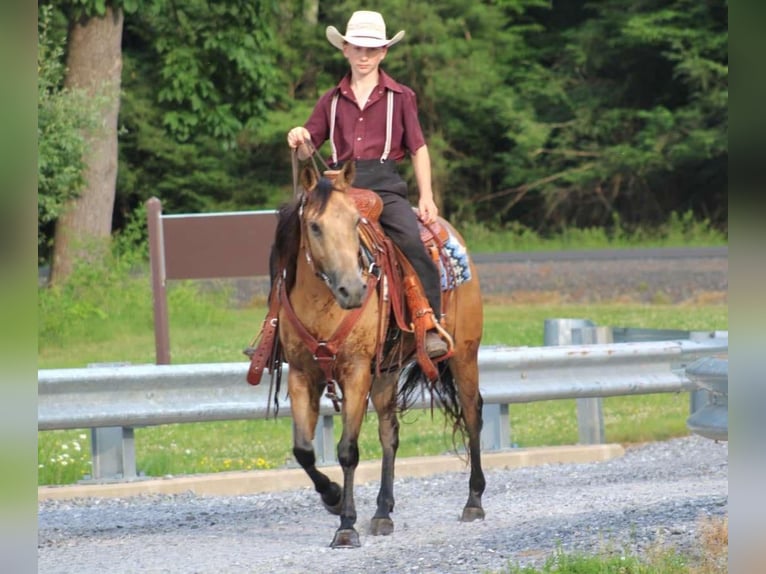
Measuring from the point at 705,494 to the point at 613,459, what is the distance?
2405 millimetres

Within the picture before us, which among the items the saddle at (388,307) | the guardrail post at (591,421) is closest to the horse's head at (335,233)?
the saddle at (388,307)

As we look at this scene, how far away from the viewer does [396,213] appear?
845 centimetres

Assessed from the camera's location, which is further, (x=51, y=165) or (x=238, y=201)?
(x=238, y=201)

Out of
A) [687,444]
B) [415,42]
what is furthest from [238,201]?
[687,444]

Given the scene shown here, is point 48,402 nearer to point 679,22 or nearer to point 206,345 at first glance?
point 206,345

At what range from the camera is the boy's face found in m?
8.31

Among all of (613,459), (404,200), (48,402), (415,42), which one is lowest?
(613,459)

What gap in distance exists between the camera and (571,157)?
37656 millimetres

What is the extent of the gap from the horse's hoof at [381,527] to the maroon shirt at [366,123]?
1987 mm

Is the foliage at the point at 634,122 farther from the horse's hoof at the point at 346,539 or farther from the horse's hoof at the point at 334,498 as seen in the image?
the horse's hoof at the point at 346,539

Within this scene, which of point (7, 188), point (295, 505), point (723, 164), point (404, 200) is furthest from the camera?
point (723, 164)

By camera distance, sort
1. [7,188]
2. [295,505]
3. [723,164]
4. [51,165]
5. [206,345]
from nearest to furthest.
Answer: [7,188] < [295,505] < [206,345] < [51,165] < [723,164]

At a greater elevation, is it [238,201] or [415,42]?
[415,42]

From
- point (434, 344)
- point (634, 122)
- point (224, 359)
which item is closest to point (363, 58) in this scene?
point (434, 344)
